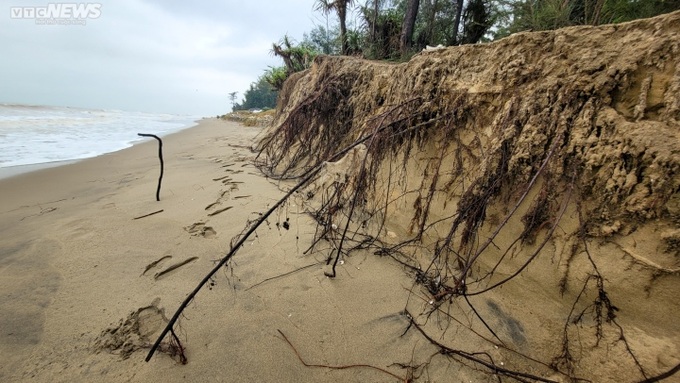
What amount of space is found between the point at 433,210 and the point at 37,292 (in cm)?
286

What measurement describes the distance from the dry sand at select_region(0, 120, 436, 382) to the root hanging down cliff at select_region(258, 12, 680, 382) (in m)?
0.26

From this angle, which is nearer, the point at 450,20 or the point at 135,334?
the point at 135,334

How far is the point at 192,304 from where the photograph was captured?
5.48 feet

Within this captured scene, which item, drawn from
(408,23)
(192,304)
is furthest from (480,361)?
(408,23)

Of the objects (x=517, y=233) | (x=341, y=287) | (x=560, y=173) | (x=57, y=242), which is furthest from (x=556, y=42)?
(x=57, y=242)

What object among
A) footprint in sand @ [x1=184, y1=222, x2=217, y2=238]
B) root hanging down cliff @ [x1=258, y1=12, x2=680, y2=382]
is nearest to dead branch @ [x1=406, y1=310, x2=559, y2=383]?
Result: root hanging down cliff @ [x1=258, y1=12, x2=680, y2=382]

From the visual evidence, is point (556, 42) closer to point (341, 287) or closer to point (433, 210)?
point (433, 210)

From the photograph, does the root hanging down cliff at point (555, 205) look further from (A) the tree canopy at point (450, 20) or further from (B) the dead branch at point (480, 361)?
(A) the tree canopy at point (450, 20)

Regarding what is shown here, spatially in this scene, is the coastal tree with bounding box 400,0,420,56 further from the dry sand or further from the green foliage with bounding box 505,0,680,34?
the dry sand

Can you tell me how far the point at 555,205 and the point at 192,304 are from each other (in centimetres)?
225

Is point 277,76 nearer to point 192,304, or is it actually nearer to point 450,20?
point 450,20

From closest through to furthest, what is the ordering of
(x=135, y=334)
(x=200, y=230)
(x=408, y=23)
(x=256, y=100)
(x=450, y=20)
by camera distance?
(x=135, y=334) → (x=200, y=230) → (x=408, y=23) → (x=450, y=20) → (x=256, y=100)

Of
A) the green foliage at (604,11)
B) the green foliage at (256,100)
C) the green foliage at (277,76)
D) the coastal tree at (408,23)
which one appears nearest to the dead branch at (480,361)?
the green foliage at (604,11)

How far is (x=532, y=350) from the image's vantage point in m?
1.38
